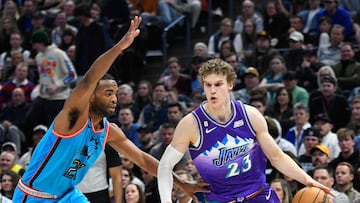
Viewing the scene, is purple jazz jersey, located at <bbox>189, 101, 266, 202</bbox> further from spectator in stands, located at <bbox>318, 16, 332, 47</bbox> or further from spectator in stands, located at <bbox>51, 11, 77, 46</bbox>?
spectator in stands, located at <bbox>51, 11, 77, 46</bbox>

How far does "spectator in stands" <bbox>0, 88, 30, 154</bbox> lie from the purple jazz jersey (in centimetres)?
802

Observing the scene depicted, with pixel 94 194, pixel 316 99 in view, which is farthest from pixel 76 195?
pixel 316 99

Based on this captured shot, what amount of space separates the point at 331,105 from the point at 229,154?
6.39 m

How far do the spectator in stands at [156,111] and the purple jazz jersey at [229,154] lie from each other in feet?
23.1

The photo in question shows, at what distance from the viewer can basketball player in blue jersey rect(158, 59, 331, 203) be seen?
8.17 metres

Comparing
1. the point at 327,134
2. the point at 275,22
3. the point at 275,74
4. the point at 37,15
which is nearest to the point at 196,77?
the point at 275,74

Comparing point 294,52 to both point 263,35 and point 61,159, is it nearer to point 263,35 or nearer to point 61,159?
point 263,35

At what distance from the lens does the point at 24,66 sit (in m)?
16.9

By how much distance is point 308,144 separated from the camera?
13.1 metres

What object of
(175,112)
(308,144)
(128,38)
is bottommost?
(175,112)

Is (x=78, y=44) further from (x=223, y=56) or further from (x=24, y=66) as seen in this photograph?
(x=223, y=56)

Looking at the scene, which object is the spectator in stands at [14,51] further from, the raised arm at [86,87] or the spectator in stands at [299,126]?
the raised arm at [86,87]

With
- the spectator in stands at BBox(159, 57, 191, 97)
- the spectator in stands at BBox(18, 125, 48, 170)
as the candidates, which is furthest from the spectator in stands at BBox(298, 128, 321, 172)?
the spectator in stands at BBox(18, 125, 48, 170)

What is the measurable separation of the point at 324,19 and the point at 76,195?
892cm
